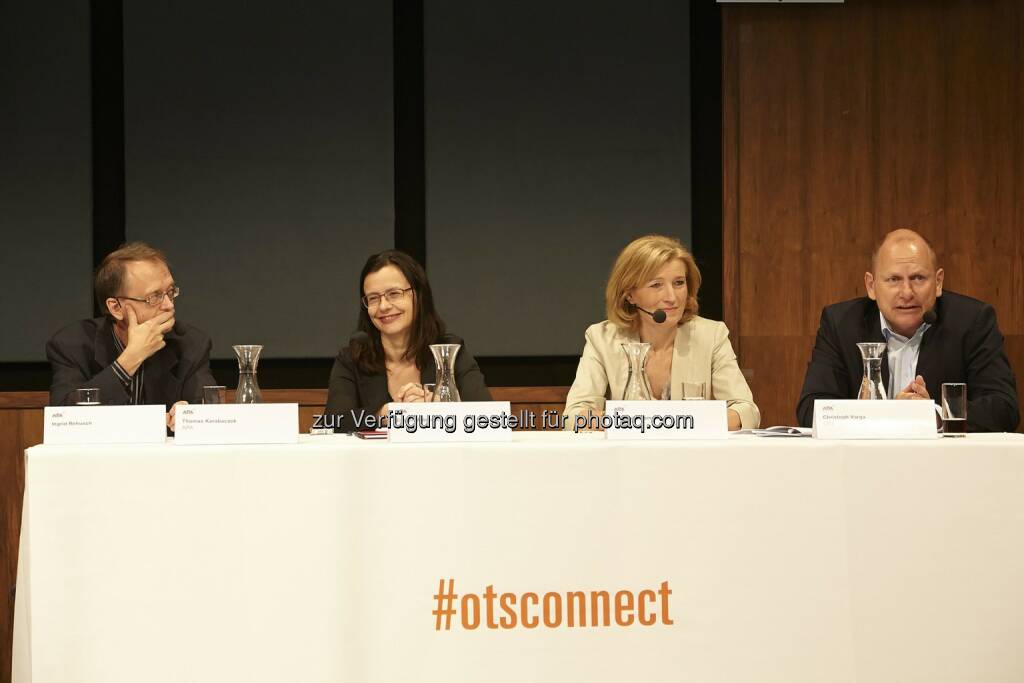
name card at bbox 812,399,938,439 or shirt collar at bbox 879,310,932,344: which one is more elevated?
shirt collar at bbox 879,310,932,344

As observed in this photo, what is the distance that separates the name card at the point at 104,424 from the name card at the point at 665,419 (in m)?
0.93

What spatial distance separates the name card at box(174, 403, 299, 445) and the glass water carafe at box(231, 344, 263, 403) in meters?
0.08

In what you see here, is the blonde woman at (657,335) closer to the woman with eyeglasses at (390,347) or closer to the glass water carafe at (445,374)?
the woman with eyeglasses at (390,347)

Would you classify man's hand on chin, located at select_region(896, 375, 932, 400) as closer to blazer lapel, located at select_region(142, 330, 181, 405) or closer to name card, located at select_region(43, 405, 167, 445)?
name card, located at select_region(43, 405, 167, 445)

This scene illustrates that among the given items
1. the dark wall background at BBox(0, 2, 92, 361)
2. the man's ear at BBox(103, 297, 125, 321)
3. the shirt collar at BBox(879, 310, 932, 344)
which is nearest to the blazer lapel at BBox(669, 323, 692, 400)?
the shirt collar at BBox(879, 310, 932, 344)

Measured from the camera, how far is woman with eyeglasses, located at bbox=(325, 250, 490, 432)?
9.54 ft

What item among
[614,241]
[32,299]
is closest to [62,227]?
[32,299]

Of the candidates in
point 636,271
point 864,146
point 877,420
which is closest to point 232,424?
point 877,420

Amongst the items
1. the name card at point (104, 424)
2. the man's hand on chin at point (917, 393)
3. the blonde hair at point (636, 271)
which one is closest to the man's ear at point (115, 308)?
the name card at point (104, 424)

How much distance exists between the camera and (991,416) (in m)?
2.55

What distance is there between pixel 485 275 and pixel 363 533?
2.24 m

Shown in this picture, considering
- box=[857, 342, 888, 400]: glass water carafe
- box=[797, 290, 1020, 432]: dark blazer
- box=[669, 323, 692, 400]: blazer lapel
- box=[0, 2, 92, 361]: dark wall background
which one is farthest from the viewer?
box=[0, 2, 92, 361]: dark wall background

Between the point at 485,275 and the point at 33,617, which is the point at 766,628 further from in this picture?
the point at 485,275

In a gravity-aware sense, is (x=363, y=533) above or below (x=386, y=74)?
below
